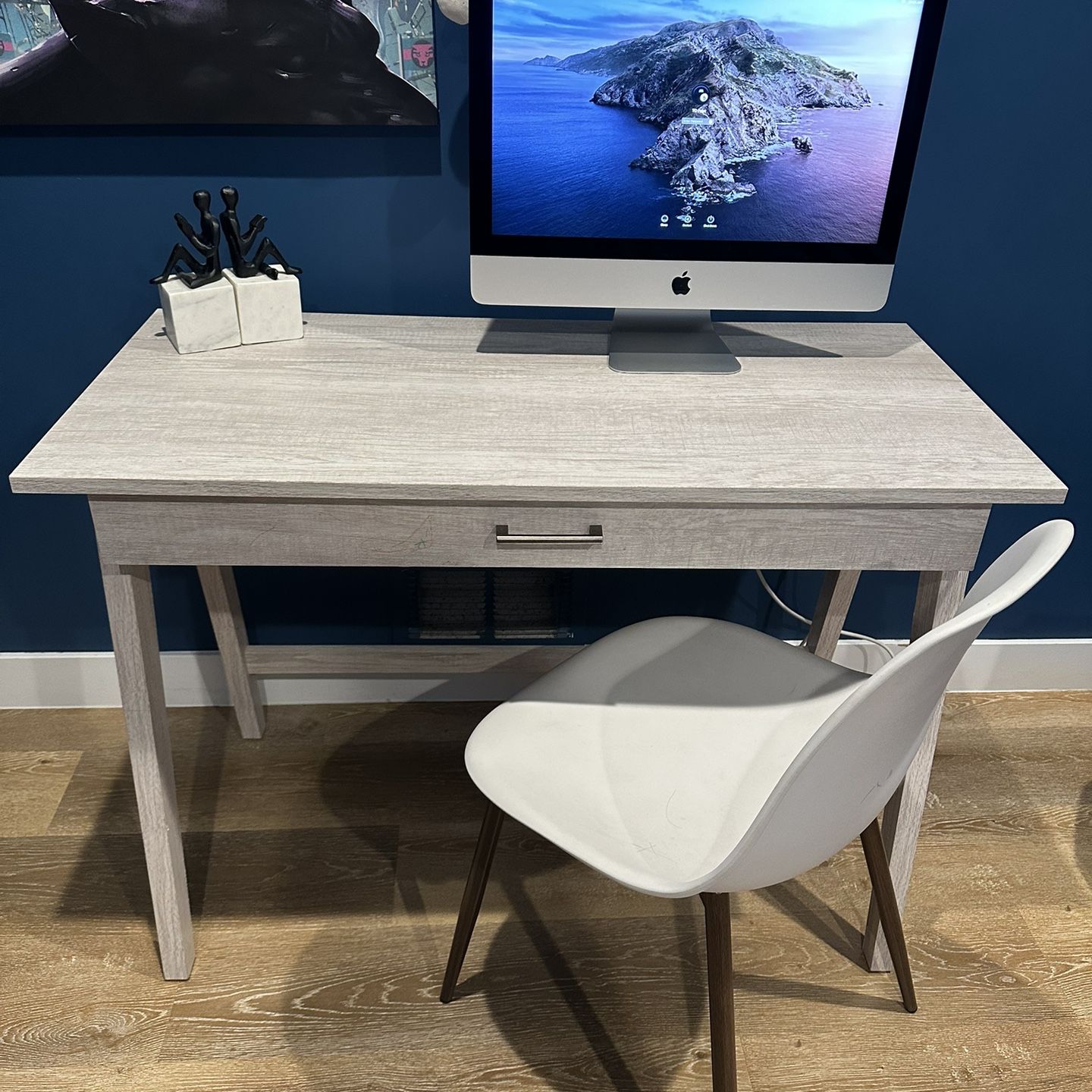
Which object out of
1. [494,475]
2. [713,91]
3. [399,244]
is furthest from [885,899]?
[399,244]

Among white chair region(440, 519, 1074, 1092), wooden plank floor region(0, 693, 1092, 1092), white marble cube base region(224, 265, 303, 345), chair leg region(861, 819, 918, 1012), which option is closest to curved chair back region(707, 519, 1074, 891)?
white chair region(440, 519, 1074, 1092)

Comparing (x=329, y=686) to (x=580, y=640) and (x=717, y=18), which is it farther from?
(x=717, y=18)

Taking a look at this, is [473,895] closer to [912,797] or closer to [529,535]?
[529,535]

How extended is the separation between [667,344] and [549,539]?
0.46m

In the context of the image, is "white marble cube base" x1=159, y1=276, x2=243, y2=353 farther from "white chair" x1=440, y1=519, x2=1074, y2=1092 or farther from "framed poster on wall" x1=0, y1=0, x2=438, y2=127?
"white chair" x1=440, y1=519, x2=1074, y2=1092

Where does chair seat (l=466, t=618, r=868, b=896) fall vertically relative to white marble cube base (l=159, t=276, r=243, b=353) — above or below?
below

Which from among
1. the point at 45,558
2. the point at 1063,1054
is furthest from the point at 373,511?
the point at 1063,1054

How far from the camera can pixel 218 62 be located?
1.54 metres

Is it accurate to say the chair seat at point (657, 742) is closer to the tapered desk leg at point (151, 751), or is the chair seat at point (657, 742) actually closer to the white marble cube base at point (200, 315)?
the tapered desk leg at point (151, 751)

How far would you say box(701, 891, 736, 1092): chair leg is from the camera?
114 cm

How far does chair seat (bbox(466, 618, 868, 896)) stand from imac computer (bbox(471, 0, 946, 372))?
408 mm

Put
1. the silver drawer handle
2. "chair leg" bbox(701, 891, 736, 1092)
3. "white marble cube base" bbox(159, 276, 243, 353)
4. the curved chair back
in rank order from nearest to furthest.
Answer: the curved chair back → "chair leg" bbox(701, 891, 736, 1092) → the silver drawer handle → "white marble cube base" bbox(159, 276, 243, 353)

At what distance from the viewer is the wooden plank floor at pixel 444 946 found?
1.44 metres

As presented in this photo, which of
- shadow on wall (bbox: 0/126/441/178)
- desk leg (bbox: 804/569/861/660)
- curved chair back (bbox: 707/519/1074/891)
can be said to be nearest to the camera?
curved chair back (bbox: 707/519/1074/891)
